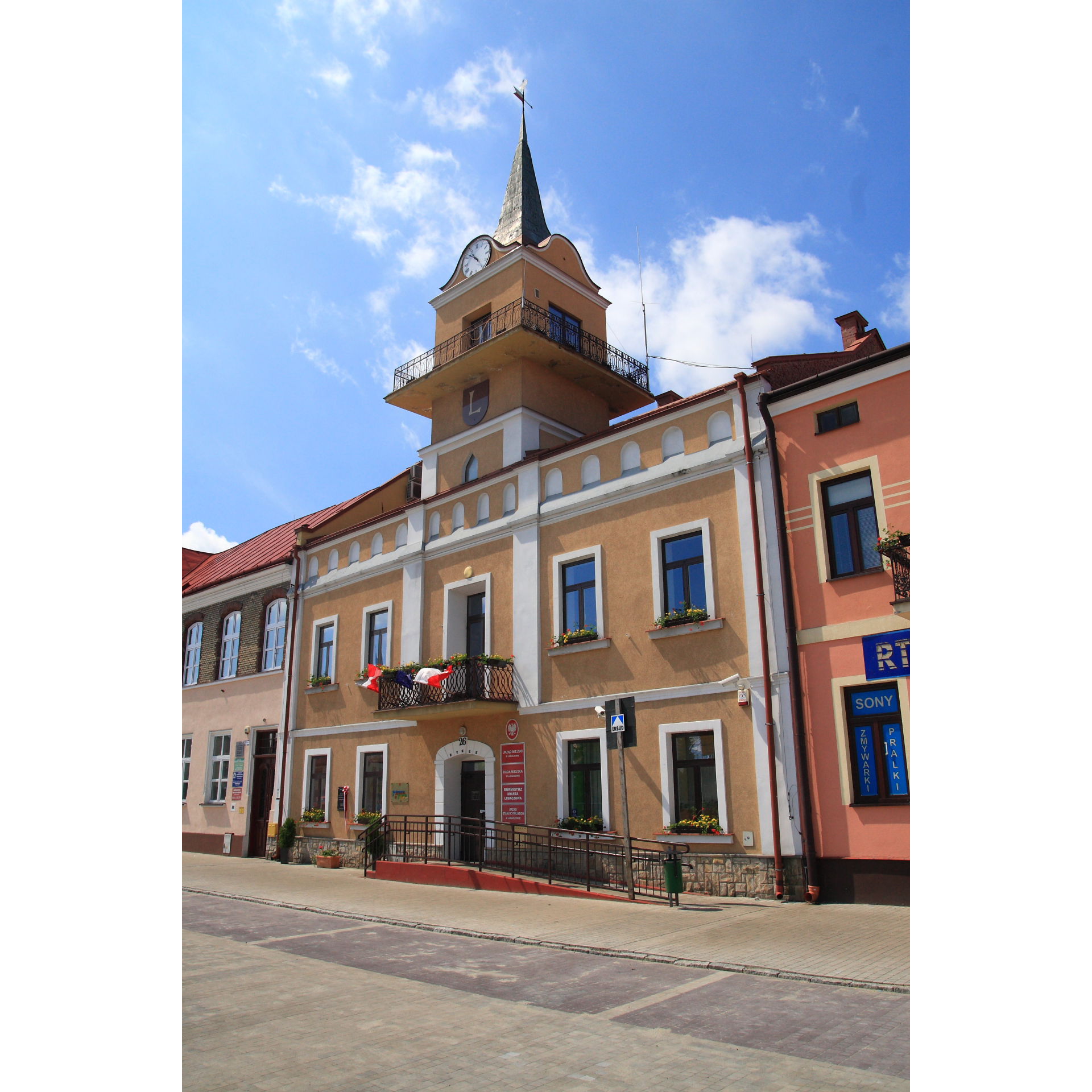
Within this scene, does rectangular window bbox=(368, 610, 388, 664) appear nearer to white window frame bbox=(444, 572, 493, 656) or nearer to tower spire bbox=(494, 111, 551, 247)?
white window frame bbox=(444, 572, 493, 656)

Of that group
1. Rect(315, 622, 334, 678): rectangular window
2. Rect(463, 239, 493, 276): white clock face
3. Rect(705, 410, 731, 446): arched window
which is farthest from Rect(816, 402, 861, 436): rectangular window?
Rect(315, 622, 334, 678): rectangular window

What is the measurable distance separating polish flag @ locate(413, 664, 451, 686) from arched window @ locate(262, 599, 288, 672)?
28.0 ft

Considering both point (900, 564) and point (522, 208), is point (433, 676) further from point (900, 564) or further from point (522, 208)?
point (522, 208)

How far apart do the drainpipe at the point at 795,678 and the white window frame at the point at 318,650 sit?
14.1 m

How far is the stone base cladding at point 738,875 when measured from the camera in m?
13.1

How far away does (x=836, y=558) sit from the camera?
1388 centimetres

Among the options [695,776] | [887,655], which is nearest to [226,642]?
[695,776]

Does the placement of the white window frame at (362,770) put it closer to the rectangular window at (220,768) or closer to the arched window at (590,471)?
the rectangular window at (220,768)

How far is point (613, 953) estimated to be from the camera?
8898 mm

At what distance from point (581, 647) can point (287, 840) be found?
11.4 m

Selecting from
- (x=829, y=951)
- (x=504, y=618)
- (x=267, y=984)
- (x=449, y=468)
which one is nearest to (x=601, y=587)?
(x=504, y=618)

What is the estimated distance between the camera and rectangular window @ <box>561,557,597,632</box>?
17.4 metres

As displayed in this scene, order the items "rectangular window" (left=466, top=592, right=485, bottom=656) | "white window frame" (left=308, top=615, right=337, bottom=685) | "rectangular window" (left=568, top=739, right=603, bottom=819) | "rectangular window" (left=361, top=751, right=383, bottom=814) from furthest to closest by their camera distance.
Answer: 1. "white window frame" (left=308, top=615, right=337, bottom=685)
2. "rectangular window" (left=361, top=751, right=383, bottom=814)
3. "rectangular window" (left=466, top=592, right=485, bottom=656)
4. "rectangular window" (left=568, top=739, right=603, bottom=819)

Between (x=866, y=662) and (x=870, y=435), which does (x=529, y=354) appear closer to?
(x=870, y=435)
